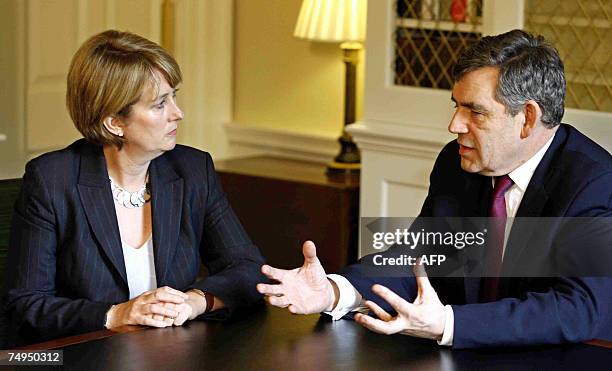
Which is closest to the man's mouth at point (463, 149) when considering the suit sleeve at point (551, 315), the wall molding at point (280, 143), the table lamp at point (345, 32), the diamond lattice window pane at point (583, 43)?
the suit sleeve at point (551, 315)

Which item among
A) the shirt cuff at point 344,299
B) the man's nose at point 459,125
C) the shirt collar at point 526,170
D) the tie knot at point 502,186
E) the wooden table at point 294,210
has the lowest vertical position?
the wooden table at point 294,210

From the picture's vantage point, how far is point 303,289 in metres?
2.34

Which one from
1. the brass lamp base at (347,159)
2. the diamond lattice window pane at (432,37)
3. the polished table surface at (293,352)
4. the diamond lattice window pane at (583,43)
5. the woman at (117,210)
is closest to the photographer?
the polished table surface at (293,352)

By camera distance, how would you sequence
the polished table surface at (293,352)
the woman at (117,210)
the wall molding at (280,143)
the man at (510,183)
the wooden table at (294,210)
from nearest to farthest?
the polished table surface at (293,352) < the man at (510,183) < the woman at (117,210) < the wooden table at (294,210) < the wall molding at (280,143)

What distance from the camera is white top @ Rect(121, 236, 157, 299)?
8.87 ft

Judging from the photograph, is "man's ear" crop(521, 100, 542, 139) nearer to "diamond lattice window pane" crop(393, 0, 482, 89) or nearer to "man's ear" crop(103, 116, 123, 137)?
"man's ear" crop(103, 116, 123, 137)

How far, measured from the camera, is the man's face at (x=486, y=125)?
2.50m

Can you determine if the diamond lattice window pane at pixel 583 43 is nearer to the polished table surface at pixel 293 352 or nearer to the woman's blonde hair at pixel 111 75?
the woman's blonde hair at pixel 111 75

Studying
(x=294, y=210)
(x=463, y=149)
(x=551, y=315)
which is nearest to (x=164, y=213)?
(x=463, y=149)

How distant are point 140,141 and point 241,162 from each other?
238 centimetres

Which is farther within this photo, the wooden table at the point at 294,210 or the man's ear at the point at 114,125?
the wooden table at the point at 294,210

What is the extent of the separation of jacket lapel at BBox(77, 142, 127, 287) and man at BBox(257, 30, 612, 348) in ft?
1.59

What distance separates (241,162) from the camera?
508 centimetres

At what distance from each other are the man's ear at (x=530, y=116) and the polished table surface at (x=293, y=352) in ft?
1.71
